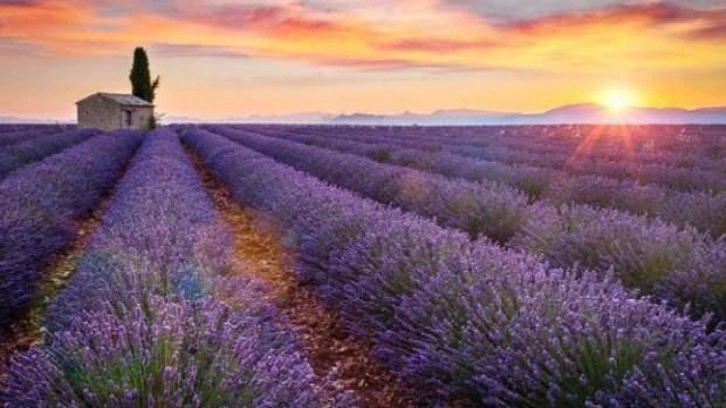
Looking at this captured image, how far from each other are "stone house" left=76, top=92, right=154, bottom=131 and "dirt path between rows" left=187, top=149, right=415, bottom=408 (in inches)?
1362

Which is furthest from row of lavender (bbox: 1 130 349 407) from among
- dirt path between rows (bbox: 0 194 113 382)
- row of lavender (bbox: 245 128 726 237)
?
row of lavender (bbox: 245 128 726 237)

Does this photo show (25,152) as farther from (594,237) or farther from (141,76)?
(141,76)

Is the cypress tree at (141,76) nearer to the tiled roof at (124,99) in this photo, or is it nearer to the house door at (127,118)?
the tiled roof at (124,99)

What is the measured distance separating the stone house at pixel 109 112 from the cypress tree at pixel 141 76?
4850mm

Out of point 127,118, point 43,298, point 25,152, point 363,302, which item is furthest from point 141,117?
point 363,302

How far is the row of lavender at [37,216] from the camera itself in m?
4.56

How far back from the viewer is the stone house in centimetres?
3991

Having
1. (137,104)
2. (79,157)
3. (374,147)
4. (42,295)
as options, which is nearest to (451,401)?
(42,295)

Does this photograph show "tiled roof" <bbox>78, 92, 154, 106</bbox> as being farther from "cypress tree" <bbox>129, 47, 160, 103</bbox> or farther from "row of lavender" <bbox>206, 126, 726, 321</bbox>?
"row of lavender" <bbox>206, 126, 726, 321</bbox>

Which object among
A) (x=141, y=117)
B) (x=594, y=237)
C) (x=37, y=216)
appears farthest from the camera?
(x=141, y=117)

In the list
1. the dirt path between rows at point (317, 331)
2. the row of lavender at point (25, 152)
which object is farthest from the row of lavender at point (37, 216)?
the dirt path between rows at point (317, 331)

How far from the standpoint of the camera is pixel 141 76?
47.6 meters

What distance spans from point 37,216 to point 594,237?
4.61m

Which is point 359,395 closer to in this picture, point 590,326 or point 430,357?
point 430,357
